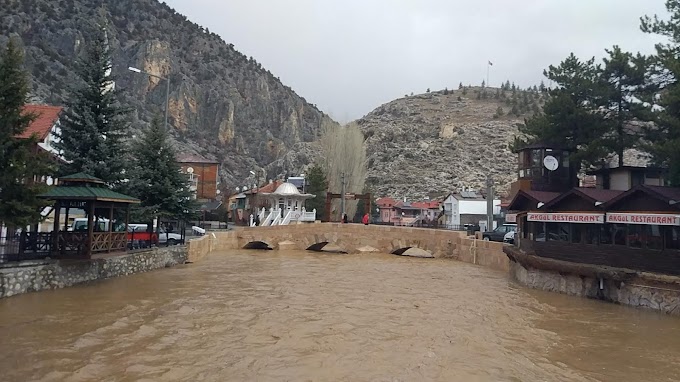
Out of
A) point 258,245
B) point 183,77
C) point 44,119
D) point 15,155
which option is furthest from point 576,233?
point 183,77

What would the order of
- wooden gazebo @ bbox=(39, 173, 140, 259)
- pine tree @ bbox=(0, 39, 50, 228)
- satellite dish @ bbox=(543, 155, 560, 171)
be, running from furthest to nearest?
1. satellite dish @ bbox=(543, 155, 560, 171)
2. wooden gazebo @ bbox=(39, 173, 140, 259)
3. pine tree @ bbox=(0, 39, 50, 228)

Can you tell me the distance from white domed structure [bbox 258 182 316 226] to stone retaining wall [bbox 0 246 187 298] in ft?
72.6

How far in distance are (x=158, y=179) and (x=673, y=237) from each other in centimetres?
2523

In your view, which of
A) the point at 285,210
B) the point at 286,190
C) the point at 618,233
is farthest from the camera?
the point at 286,190

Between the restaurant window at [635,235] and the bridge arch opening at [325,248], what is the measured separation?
2618 cm

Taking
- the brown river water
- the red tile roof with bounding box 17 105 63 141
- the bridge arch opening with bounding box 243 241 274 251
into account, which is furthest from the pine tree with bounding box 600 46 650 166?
the red tile roof with bounding box 17 105 63 141

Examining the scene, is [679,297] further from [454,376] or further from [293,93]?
[293,93]

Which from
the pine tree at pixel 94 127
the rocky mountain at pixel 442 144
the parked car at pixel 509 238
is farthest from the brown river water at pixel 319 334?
the rocky mountain at pixel 442 144

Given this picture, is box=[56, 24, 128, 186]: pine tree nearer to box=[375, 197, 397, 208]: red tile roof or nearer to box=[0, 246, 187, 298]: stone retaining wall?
box=[0, 246, 187, 298]: stone retaining wall

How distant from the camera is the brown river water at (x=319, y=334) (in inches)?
413

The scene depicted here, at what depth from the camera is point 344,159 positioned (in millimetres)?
63969

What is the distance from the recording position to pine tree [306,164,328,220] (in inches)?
2285

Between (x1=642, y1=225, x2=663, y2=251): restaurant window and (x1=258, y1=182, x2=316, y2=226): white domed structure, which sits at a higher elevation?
(x1=258, y1=182, x2=316, y2=226): white domed structure

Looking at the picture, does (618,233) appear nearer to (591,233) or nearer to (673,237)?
(591,233)
